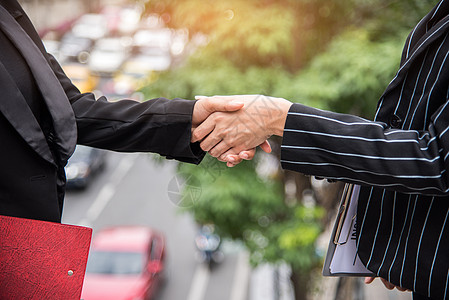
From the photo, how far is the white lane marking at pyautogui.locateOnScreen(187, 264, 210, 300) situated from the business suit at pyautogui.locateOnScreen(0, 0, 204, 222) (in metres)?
7.33

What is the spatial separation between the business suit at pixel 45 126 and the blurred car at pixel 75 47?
1481 centimetres

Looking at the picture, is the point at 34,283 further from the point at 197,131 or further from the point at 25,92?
the point at 197,131

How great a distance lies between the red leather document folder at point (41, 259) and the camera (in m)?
1.25

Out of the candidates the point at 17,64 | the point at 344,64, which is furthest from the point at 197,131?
the point at 344,64

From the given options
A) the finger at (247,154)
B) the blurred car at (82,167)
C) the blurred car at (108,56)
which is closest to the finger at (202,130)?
the finger at (247,154)

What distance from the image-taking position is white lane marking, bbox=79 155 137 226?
10475 millimetres

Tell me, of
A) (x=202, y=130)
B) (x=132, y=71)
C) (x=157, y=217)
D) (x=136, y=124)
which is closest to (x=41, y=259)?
(x=136, y=124)

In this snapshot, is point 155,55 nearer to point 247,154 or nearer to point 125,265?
point 125,265

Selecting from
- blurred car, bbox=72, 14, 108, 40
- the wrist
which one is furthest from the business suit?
blurred car, bbox=72, 14, 108, 40

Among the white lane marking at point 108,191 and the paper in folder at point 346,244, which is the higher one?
the white lane marking at point 108,191

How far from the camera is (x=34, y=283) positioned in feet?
4.22

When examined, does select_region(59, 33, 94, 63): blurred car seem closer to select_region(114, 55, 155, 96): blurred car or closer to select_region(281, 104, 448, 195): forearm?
select_region(114, 55, 155, 96): blurred car

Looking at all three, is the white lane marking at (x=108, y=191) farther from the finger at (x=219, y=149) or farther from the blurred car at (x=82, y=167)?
the finger at (x=219, y=149)

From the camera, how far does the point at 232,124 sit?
1706 millimetres
